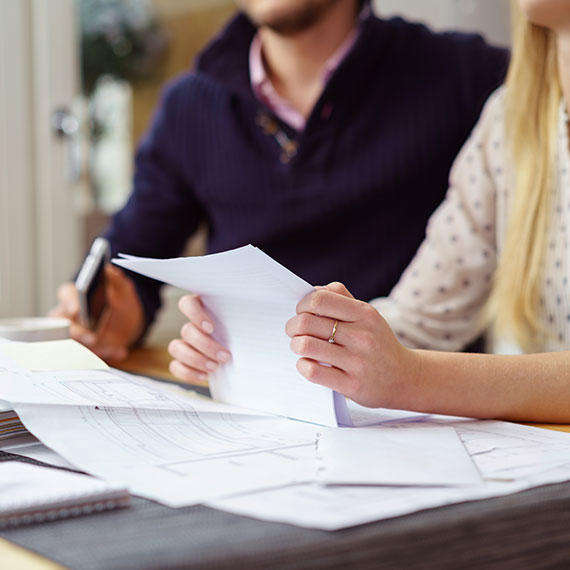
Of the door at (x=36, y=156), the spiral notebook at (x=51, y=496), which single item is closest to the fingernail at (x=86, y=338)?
the spiral notebook at (x=51, y=496)

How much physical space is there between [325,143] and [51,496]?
110 centimetres

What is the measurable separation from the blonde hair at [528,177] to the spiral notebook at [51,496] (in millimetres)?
744

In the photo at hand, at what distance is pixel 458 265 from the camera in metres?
1.20

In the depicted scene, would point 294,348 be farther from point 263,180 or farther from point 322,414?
point 263,180

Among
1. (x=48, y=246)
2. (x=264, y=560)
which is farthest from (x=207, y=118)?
(x=264, y=560)

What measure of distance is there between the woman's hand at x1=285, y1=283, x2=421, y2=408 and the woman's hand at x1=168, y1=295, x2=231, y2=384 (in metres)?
0.14

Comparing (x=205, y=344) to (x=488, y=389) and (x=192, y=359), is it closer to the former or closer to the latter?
(x=192, y=359)

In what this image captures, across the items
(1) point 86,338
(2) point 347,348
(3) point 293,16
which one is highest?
(3) point 293,16

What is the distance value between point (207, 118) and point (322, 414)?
3.34 feet

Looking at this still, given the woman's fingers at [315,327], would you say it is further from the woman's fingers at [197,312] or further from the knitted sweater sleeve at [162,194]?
the knitted sweater sleeve at [162,194]

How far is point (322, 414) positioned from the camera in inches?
27.0

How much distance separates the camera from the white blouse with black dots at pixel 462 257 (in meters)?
1.18

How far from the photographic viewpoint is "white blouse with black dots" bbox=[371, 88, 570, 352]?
46.6 inches

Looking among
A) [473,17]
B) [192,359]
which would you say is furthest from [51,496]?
[473,17]
